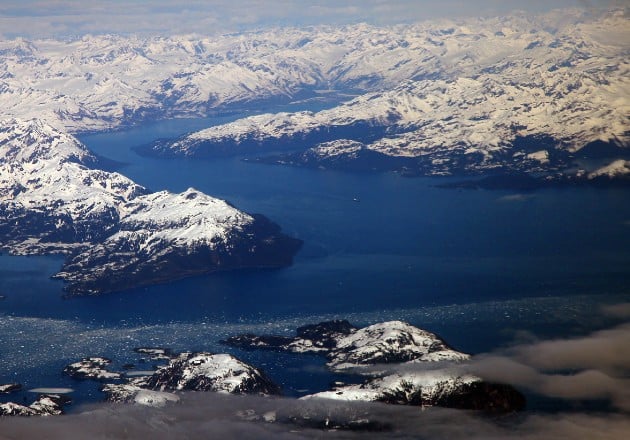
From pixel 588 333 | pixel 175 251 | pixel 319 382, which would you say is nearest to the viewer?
pixel 319 382

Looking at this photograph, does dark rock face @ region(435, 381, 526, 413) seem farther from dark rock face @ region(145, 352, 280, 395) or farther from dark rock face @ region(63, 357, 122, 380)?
dark rock face @ region(63, 357, 122, 380)

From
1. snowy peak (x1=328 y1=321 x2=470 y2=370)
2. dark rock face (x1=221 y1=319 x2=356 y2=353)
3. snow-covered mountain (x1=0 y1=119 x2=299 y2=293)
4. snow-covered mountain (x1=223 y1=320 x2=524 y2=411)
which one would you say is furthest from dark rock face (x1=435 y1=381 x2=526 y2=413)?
snow-covered mountain (x1=0 y1=119 x2=299 y2=293)

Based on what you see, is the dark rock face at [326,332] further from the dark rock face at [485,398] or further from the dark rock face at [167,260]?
the dark rock face at [167,260]

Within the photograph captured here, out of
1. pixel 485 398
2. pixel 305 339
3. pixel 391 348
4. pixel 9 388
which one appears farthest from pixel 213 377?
pixel 485 398

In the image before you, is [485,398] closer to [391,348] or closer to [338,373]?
[391,348]

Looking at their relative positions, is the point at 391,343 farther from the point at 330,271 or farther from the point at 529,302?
the point at 330,271

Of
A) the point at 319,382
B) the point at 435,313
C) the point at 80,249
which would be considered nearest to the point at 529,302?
the point at 435,313

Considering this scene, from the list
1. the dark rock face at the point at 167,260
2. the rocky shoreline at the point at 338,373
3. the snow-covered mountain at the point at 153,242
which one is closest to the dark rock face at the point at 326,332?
the rocky shoreline at the point at 338,373
